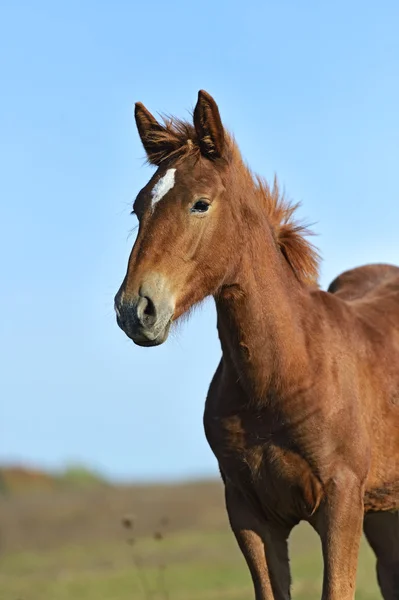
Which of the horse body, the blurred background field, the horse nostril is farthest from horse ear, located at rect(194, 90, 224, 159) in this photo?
the blurred background field

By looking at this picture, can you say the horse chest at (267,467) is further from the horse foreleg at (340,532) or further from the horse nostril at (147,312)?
the horse nostril at (147,312)

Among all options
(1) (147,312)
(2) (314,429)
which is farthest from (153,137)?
(2) (314,429)

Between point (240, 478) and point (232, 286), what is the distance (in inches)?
40.6

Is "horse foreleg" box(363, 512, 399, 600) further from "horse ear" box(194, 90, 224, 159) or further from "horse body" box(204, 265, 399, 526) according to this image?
"horse ear" box(194, 90, 224, 159)

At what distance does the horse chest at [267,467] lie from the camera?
5742mm

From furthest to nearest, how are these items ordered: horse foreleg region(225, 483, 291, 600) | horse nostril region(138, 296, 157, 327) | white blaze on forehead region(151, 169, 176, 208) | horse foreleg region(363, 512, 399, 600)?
1. horse foreleg region(363, 512, 399, 600)
2. horse foreleg region(225, 483, 291, 600)
3. white blaze on forehead region(151, 169, 176, 208)
4. horse nostril region(138, 296, 157, 327)

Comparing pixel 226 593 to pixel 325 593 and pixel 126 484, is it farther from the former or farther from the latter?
pixel 126 484

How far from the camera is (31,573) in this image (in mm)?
16516

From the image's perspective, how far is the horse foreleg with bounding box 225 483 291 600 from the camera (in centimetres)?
607

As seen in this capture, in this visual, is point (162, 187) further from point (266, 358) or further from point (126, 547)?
point (126, 547)

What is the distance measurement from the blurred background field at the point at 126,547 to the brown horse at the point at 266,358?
5185 mm

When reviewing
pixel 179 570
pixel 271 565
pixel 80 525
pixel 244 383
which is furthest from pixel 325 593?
pixel 80 525

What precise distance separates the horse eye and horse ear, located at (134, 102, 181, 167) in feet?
1.45

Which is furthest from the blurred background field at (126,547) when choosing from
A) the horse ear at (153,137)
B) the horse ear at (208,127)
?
the horse ear at (208,127)
